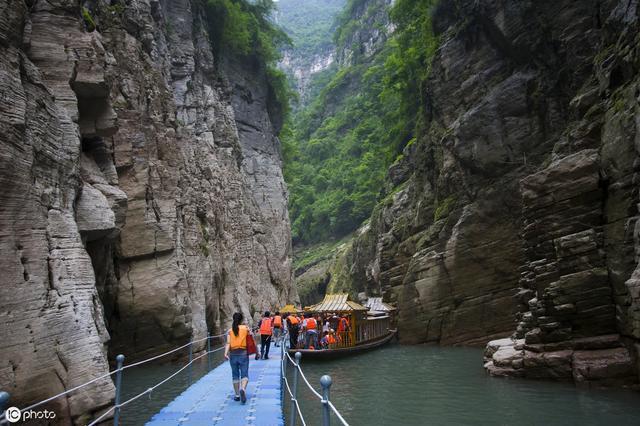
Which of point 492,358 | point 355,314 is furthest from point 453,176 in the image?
point 492,358

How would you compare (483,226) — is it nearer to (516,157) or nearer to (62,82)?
(516,157)

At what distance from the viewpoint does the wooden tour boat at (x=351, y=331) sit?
19.9 meters

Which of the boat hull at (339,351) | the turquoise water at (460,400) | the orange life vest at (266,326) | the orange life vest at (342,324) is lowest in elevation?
the turquoise water at (460,400)

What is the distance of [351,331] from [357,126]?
47.5 metres

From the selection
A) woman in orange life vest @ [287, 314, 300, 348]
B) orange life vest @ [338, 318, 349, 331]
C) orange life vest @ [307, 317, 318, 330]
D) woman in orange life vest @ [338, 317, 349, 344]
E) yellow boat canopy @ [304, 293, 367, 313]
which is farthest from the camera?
yellow boat canopy @ [304, 293, 367, 313]

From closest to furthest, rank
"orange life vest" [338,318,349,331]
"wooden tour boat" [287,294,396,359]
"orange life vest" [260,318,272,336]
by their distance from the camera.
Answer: "orange life vest" [260,318,272,336]
"wooden tour boat" [287,294,396,359]
"orange life vest" [338,318,349,331]

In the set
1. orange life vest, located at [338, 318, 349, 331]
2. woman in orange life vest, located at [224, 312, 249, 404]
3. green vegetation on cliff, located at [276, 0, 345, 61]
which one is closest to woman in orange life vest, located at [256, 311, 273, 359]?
woman in orange life vest, located at [224, 312, 249, 404]

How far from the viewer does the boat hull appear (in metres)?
18.7

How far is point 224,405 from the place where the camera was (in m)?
8.17

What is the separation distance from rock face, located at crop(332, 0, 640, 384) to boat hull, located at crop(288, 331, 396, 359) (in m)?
2.52

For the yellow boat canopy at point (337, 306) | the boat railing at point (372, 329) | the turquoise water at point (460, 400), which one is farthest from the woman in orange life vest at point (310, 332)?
the boat railing at point (372, 329)

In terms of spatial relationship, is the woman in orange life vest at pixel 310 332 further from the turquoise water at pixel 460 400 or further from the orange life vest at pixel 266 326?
the orange life vest at pixel 266 326

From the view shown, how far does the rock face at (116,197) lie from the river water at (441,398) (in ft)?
7.64

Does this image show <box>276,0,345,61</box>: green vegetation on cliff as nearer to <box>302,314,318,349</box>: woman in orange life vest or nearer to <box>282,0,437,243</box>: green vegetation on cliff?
<box>282,0,437,243</box>: green vegetation on cliff
